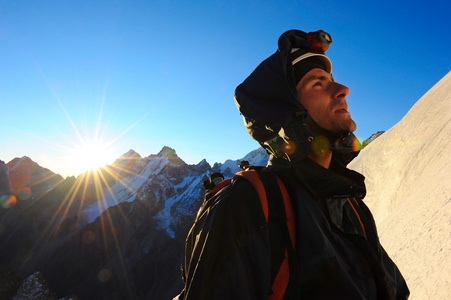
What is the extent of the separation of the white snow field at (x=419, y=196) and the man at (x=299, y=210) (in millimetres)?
2652

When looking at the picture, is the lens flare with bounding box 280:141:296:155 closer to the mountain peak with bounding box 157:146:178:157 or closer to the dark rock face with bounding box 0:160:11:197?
the dark rock face with bounding box 0:160:11:197

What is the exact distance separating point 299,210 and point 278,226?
0.23 m

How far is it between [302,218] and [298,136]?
0.74m

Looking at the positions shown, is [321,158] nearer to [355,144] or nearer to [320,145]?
[320,145]

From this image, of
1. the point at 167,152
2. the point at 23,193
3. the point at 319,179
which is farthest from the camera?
the point at 167,152

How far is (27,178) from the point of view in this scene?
388 feet

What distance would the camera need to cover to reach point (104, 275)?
81562mm

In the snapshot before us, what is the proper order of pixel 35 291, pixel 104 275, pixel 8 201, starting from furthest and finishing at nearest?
1. pixel 8 201
2. pixel 104 275
3. pixel 35 291

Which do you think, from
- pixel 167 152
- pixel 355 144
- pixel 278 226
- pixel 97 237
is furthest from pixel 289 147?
pixel 167 152

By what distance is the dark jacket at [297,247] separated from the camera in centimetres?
141

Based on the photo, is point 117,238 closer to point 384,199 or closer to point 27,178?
point 27,178

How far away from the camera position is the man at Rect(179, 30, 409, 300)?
1.44 meters

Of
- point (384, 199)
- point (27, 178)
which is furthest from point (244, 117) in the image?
point (27, 178)

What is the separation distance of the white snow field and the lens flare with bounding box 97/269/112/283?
306ft
